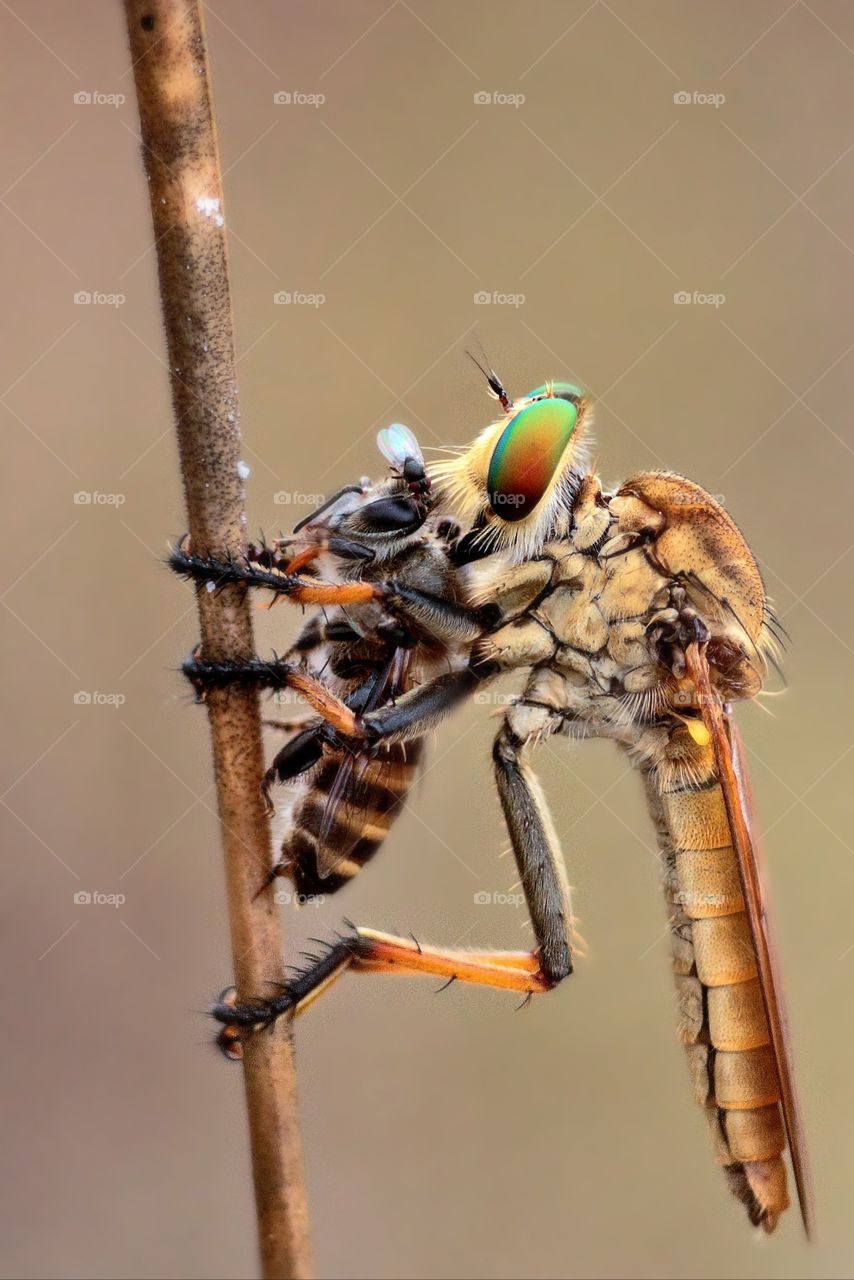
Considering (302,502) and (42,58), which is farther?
(42,58)

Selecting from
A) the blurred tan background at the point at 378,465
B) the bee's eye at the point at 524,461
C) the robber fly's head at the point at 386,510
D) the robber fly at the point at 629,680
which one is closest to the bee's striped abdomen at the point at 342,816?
the robber fly at the point at 629,680

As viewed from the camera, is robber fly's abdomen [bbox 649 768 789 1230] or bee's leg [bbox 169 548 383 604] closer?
bee's leg [bbox 169 548 383 604]

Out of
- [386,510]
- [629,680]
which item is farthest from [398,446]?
[629,680]

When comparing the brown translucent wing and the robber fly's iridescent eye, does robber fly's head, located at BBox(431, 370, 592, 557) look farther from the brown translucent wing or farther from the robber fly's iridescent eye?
the brown translucent wing

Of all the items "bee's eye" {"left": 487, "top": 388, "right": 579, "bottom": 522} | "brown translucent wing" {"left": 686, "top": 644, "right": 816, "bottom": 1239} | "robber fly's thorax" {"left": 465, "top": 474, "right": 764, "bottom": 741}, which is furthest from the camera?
"robber fly's thorax" {"left": 465, "top": 474, "right": 764, "bottom": 741}

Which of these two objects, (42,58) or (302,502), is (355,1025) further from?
(42,58)

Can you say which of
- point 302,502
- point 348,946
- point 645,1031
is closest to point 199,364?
point 348,946

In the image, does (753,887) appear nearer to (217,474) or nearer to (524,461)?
(524,461)

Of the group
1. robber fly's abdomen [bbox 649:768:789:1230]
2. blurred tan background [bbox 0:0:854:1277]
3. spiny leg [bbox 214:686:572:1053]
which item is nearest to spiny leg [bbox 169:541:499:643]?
spiny leg [bbox 214:686:572:1053]
